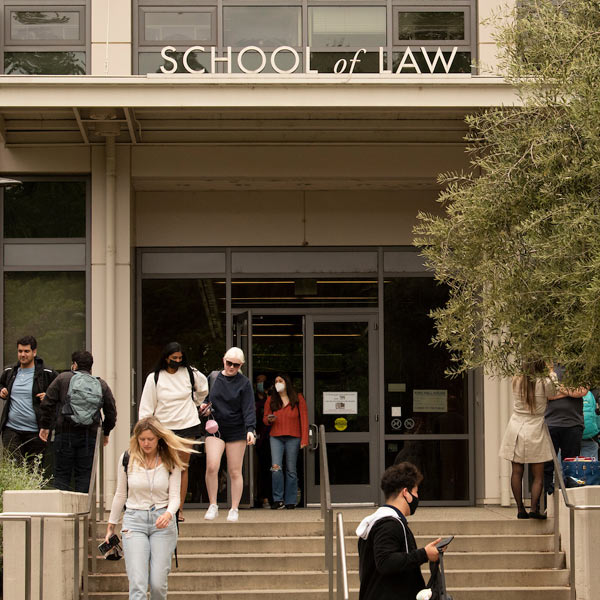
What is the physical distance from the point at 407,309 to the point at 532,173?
5580 mm

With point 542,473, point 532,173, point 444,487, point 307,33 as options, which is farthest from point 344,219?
point 532,173

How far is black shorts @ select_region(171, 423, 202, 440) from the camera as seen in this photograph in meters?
11.5

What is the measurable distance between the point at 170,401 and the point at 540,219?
4.37 meters

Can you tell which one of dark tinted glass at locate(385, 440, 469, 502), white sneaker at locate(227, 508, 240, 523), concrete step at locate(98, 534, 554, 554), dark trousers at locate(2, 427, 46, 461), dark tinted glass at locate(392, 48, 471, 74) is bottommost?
concrete step at locate(98, 534, 554, 554)

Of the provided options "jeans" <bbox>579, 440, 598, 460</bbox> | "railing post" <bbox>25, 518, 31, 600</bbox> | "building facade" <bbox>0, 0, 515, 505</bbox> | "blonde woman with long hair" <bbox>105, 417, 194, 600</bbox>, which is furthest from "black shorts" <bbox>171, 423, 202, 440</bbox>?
"jeans" <bbox>579, 440, 598, 460</bbox>

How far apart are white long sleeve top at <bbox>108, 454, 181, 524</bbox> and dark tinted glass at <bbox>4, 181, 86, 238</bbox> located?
614 cm

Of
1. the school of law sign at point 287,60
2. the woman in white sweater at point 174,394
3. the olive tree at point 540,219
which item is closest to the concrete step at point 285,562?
the woman in white sweater at point 174,394

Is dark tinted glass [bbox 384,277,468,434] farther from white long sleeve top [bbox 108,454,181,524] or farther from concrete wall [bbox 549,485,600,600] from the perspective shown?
white long sleeve top [bbox 108,454,181,524]

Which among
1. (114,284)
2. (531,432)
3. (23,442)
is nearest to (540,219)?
(531,432)

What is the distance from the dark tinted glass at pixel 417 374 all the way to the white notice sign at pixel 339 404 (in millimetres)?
424

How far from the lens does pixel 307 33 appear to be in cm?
1403

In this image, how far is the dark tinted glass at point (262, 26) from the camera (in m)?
14.1

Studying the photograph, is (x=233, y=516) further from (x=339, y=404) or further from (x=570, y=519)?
(x=570, y=519)

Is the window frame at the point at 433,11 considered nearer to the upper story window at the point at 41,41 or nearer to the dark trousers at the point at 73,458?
the upper story window at the point at 41,41
